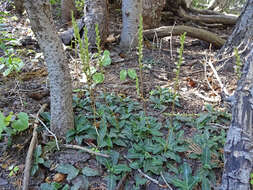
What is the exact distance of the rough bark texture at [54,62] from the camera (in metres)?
1.74

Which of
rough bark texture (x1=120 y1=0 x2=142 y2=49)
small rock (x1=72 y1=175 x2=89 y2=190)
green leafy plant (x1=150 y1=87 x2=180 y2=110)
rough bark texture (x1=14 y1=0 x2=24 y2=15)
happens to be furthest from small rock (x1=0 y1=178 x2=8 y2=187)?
rough bark texture (x1=14 y1=0 x2=24 y2=15)

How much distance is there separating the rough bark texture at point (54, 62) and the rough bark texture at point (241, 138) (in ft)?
5.02

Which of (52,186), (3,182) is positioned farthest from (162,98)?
(3,182)

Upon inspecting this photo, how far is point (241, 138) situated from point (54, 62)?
1.70 m

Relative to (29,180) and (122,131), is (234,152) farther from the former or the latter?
(29,180)

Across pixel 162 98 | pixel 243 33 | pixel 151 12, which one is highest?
pixel 151 12

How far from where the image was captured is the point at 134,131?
2312 millimetres

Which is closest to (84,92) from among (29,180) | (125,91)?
(125,91)

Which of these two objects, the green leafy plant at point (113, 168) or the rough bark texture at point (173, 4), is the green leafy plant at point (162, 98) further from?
the rough bark texture at point (173, 4)

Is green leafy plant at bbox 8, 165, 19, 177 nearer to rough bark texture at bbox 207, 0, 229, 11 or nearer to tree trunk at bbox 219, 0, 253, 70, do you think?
tree trunk at bbox 219, 0, 253, 70

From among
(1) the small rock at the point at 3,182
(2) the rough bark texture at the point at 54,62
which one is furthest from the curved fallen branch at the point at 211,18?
(1) the small rock at the point at 3,182

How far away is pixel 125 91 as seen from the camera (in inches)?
122

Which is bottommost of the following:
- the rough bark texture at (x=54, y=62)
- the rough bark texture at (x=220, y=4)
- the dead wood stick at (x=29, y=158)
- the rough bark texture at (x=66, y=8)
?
the dead wood stick at (x=29, y=158)

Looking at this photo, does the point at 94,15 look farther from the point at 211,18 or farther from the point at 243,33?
the point at 211,18
